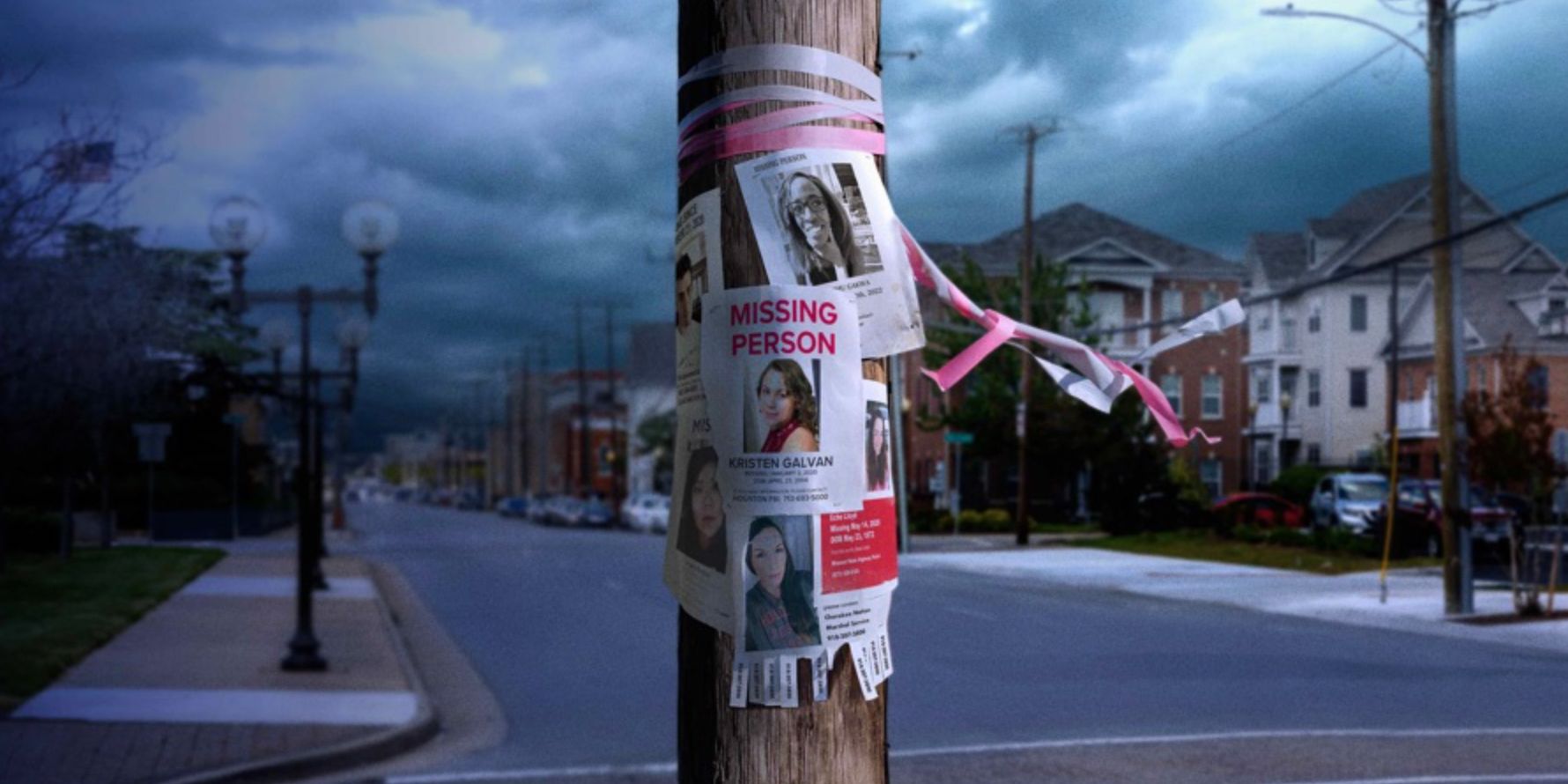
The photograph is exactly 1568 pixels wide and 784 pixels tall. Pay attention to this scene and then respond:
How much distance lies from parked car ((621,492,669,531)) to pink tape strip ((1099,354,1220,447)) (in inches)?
2390

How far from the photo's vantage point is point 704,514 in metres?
2.82

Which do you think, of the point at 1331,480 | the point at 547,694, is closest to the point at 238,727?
the point at 547,694

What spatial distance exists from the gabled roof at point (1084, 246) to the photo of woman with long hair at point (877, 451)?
169ft

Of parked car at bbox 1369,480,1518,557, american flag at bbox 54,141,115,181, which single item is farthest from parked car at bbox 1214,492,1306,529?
american flag at bbox 54,141,115,181

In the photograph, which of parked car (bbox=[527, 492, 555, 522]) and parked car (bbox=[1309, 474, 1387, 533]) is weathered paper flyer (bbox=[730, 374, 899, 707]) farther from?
parked car (bbox=[527, 492, 555, 522])

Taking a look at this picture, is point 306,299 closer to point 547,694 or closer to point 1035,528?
point 547,694

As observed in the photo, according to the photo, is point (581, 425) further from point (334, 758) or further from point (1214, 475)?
point (334, 758)

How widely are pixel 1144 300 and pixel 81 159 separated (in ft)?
143

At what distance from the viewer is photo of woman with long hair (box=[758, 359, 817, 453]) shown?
8.93 feet

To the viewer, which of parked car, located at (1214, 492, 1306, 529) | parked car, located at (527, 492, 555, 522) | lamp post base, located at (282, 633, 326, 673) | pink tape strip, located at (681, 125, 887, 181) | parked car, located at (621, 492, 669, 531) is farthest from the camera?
parked car, located at (527, 492, 555, 522)

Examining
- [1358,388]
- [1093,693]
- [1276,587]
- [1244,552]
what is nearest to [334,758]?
[1093,693]

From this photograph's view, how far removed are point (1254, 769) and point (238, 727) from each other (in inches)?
277

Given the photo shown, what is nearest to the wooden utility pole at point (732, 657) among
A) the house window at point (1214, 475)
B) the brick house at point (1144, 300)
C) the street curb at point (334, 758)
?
the street curb at point (334, 758)

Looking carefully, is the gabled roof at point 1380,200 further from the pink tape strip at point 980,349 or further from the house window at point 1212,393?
the pink tape strip at point 980,349
